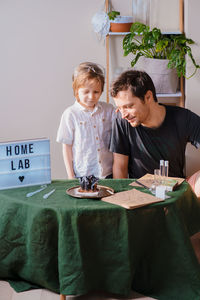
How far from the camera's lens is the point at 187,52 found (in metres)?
3.09

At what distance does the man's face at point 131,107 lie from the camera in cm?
227

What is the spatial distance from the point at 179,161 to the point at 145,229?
0.85 metres

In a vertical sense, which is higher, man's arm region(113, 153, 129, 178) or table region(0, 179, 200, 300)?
man's arm region(113, 153, 129, 178)

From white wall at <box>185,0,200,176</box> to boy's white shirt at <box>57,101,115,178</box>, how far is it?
86 centimetres

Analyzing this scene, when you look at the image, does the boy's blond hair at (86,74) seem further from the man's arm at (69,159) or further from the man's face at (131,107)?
the man's arm at (69,159)

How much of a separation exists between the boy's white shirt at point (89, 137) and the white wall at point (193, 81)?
863 millimetres

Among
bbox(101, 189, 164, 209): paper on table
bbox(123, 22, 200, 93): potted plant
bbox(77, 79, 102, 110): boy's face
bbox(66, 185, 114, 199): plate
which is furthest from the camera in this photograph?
bbox(123, 22, 200, 93): potted plant

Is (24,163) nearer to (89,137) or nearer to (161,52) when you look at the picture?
(89,137)

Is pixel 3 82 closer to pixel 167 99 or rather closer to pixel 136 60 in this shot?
pixel 136 60

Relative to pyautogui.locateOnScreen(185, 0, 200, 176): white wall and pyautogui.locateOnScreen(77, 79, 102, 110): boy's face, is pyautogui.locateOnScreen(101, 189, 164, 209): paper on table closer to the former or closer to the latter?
pyautogui.locateOnScreen(77, 79, 102, 110): boy's face

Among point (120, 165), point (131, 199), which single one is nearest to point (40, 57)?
point (120, 165)

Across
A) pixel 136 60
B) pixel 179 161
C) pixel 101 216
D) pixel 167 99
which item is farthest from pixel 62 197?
pixel 167 99

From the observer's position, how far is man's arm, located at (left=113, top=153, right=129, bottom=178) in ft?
8.25

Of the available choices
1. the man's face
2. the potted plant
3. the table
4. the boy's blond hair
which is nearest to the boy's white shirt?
the boy's blond hair
